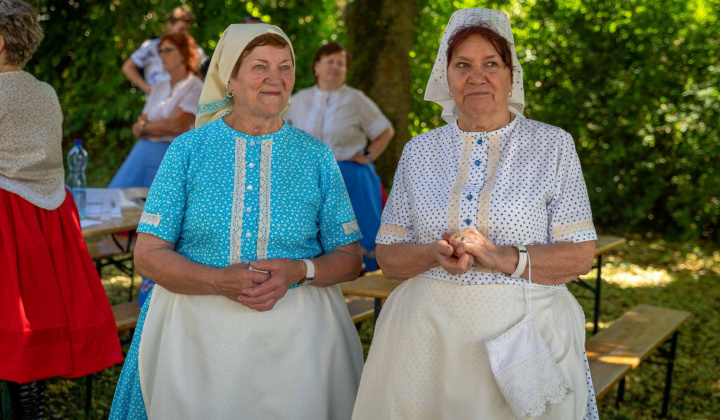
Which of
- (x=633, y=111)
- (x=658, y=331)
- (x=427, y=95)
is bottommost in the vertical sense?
(x=658, y=331)

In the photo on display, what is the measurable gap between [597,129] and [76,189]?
6.88 meters

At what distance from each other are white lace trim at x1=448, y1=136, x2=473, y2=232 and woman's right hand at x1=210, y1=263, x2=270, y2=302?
612 millimetres

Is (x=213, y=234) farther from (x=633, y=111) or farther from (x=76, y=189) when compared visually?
(x=633, y=111)

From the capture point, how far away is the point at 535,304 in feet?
7.70

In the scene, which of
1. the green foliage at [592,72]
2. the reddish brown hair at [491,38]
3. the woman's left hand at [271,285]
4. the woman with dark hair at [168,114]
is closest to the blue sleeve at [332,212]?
the woman's left hand at [271,285]

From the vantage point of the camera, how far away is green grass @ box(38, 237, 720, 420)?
14.8ft

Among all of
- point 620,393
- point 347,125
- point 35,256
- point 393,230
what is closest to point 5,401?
point 35,256

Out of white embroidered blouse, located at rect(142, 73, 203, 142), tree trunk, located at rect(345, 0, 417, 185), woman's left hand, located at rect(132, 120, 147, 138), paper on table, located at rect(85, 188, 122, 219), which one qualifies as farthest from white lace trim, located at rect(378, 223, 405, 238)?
tree trunk, located at rect(345, 0, 417, 185)

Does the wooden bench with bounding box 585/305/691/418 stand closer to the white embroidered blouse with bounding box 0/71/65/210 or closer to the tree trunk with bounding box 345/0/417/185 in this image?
the white embroidered blouse with bounding box 0/71/65/210

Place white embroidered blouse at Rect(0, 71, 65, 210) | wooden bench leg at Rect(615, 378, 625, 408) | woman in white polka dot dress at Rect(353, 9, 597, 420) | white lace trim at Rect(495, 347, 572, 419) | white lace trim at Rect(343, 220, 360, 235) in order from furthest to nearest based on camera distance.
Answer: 1. wooden bench leg at Rect(615, 378, 625, 408)
2. white embroidered blouse at Rect(0, 71, 65, 210)
3. white lace trim at Rect(343, 220, 360, 235)
4. woman in white polka dot dress at Rect(353, 9, 597, 420)
5. white lace trim at Rect(495, 347, 572, 419)

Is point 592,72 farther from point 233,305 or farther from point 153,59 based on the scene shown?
point 233,305

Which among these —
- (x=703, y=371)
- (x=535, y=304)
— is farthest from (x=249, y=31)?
(x=703, y=371)

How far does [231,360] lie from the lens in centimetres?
250

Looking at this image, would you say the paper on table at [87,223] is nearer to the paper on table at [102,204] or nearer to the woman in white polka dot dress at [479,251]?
the paper on table at [102,204]
